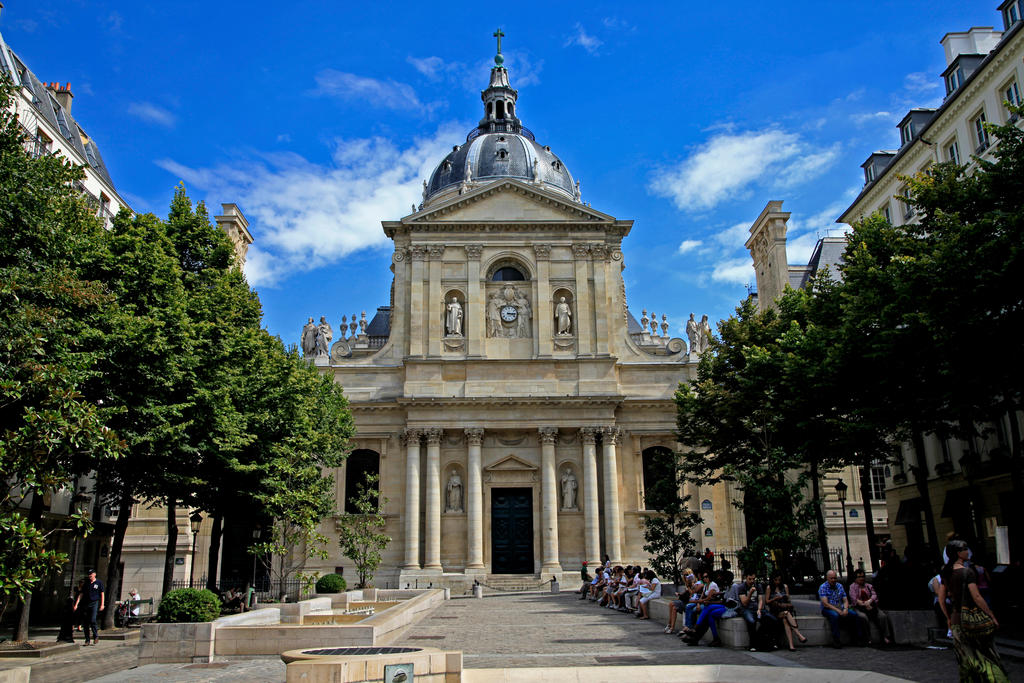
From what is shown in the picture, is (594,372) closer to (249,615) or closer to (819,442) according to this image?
(819,442)

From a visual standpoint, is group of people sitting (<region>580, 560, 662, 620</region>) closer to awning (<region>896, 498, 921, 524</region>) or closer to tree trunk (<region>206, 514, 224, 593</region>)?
tree trunk (<region>206, 514, 224, 593</region>)

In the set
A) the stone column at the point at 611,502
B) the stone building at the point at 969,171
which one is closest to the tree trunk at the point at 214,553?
the stone column at the point at 611,502

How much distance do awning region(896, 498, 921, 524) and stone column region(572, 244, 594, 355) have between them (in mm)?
16382

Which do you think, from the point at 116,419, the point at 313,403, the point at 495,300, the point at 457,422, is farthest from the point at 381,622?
the point at 495,300

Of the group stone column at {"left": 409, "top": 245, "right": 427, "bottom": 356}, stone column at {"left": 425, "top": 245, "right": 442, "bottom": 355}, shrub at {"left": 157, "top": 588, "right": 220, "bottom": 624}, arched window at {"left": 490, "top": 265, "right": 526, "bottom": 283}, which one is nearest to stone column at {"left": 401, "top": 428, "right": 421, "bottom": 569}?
stone column at {"left": 409, "top": 245, "right": 427, "bottom": 356}

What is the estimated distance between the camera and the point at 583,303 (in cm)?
4447

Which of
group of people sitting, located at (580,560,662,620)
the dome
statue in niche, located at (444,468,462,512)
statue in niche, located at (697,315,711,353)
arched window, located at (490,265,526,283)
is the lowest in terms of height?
group of people sitting, located at (580,560,662,620)

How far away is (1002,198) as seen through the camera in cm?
1795

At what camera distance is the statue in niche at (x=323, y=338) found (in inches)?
1756

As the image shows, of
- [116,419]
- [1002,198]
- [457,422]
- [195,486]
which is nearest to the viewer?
[1002,198]

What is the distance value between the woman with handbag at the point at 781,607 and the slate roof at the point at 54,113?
98.1 ft

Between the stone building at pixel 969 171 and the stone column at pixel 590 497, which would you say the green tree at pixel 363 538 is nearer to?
the stone column at pixel 590 497

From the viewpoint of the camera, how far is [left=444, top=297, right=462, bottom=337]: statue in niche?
1720 inches

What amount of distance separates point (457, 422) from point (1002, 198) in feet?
92.9
